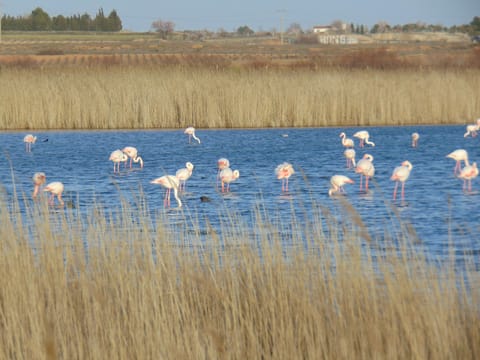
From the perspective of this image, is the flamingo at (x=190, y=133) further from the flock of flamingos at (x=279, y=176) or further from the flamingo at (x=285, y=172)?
the flamingo at (x=285, y=172)

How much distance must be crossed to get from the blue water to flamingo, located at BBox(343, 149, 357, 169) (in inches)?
4.4

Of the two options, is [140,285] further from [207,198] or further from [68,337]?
[207,198]

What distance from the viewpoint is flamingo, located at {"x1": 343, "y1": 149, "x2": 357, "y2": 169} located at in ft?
45.4

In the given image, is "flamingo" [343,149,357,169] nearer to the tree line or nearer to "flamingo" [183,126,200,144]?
"flamingo" [183,126,200,144]

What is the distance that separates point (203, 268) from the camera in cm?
561

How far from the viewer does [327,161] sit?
15117 millimetres

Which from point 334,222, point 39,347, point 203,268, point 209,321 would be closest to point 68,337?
point 39,347

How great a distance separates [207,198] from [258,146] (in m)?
6.07

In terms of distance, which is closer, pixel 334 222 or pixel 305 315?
pixel 305 315

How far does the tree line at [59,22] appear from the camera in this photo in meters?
117

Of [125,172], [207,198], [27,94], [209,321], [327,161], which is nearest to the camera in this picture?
[209,321]

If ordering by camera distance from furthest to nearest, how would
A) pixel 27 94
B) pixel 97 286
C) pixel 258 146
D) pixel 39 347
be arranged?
pixel 27 94
pixel 258 146
pixel 97 286
pixel 39 347

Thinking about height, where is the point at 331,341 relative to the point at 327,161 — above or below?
above

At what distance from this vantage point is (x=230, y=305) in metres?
4.96
